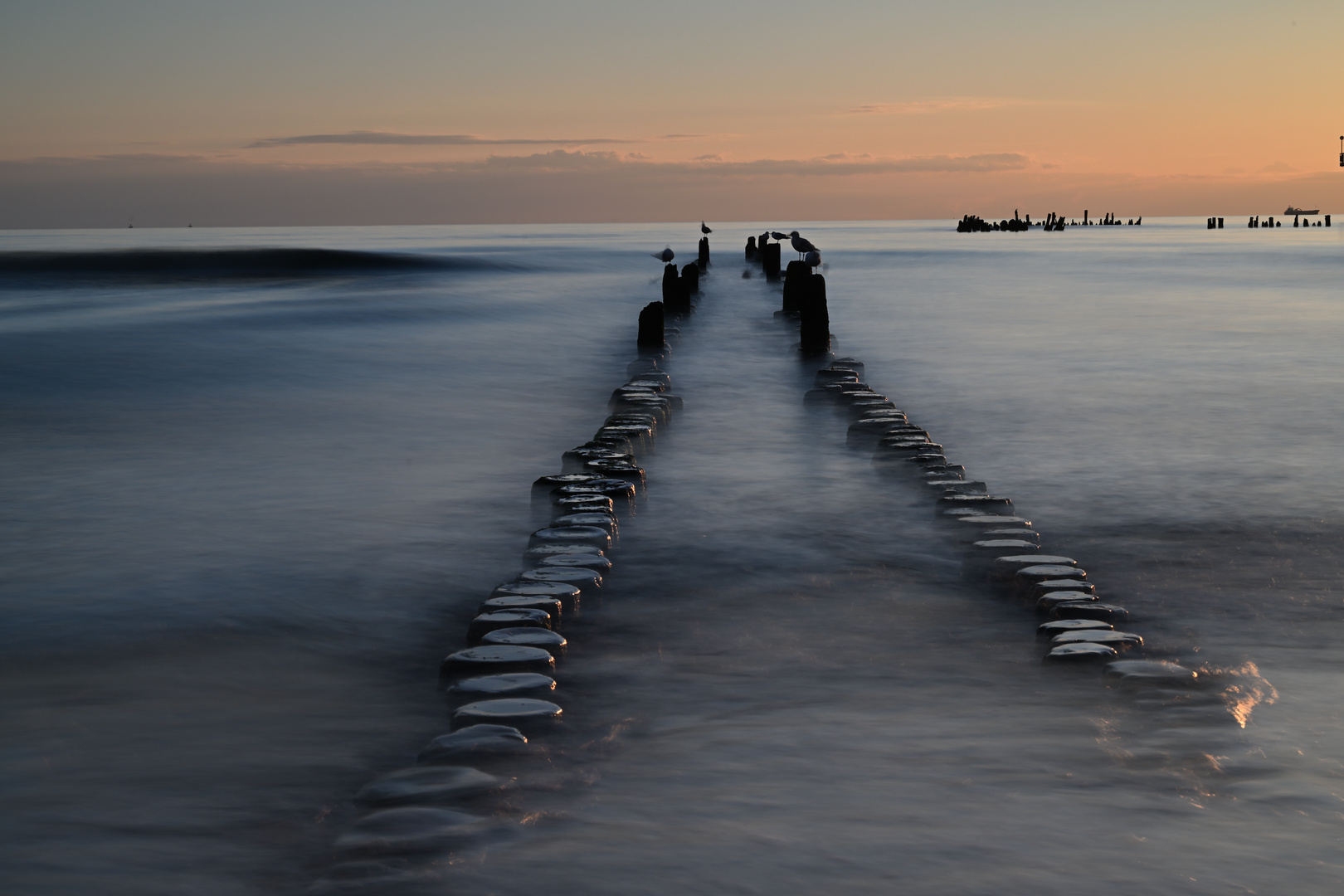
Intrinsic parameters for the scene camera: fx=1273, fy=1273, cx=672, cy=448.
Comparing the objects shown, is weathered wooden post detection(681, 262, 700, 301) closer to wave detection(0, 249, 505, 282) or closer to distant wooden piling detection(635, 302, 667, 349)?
distant wooden piling detection(635, 302, 667, 349)

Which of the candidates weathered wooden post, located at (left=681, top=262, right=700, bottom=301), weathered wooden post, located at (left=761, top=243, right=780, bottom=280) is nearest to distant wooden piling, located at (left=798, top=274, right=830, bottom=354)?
weathered wooden post, located at (left=681, top=262, right=700, bottom=301)

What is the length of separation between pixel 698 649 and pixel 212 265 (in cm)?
3821

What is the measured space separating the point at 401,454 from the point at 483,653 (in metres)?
5.25

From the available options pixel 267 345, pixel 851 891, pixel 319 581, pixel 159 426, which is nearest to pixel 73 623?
pixel 319 581

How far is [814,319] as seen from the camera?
1502cm

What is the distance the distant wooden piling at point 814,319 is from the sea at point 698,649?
102 inches

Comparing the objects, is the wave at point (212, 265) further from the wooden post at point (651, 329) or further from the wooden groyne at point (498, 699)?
the wooden groyne at point (498, 699)

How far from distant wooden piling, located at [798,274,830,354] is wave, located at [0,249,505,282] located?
24.3 meters

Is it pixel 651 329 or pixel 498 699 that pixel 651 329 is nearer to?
pixel 651 329

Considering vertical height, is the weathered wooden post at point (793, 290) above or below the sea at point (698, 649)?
above

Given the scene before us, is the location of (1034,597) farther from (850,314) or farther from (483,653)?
(850,314)

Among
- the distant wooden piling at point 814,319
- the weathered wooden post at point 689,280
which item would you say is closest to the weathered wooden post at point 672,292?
the weathered wooden post at point 689,280

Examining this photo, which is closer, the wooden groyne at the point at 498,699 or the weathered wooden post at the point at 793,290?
the wooden groyne at the point at 498,699

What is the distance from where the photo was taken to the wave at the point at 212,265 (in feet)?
116
